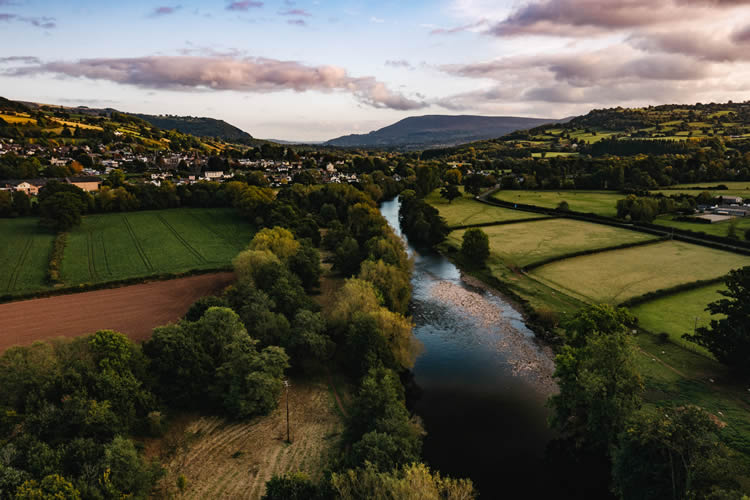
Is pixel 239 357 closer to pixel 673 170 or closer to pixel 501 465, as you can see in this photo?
pixel 501 465

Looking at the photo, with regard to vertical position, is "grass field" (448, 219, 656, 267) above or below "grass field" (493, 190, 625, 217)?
below

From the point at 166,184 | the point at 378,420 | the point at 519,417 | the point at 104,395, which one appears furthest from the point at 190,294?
the point at 166,184

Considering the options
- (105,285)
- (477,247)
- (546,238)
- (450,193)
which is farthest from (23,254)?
(450,193)

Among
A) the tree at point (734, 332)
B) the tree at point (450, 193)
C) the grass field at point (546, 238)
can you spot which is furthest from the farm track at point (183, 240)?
the tree at point (450, 193)

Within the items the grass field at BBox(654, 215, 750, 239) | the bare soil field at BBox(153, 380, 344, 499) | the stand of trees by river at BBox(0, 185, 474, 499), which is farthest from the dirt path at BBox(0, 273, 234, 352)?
the grass field at BBox(654, 215, 750, 239)

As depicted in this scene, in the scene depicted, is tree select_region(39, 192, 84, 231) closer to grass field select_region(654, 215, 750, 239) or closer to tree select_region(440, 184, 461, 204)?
tree select_region(440, 184, 461, 204)

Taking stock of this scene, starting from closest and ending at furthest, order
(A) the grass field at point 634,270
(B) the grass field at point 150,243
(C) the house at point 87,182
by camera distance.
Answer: (A) the grass field at point 634,270, (B) the grass field at point 150,243, (C) the house at point 87,182

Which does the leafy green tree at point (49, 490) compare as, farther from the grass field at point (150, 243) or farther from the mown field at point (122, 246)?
the grass field at point (150, 243)

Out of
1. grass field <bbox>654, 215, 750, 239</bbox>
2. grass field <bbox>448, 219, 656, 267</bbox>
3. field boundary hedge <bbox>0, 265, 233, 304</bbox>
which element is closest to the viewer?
field boundary hedge <bbox>0, 265, 233, 304</bbox>
